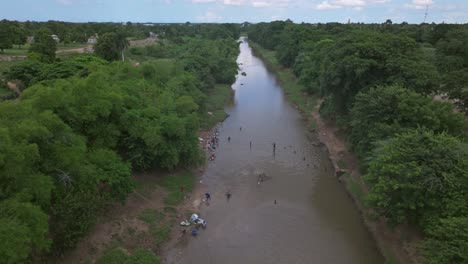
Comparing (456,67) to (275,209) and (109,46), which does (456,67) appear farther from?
(109,46)

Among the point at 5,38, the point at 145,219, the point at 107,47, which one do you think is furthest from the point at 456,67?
the point at 5,38

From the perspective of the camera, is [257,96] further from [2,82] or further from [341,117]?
[2,82]

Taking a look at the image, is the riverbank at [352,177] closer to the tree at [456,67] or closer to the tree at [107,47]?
the tree at [456,67]

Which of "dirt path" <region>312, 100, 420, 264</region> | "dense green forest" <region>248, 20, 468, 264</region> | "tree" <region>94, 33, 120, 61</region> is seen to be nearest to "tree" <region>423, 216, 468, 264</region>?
"dense green forest" <region>248, 20, 468, 264</region>

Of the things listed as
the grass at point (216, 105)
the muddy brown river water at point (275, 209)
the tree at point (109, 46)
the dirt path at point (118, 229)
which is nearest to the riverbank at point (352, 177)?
the muddy brown river water at point (275, 209)

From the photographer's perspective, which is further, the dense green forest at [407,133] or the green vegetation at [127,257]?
the green vegetation at [127,257]

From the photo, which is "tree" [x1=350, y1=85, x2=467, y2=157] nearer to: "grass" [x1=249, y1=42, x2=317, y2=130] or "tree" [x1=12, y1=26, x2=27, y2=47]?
"grass" [x1=249, y1=42, x2=317, y2=130]
